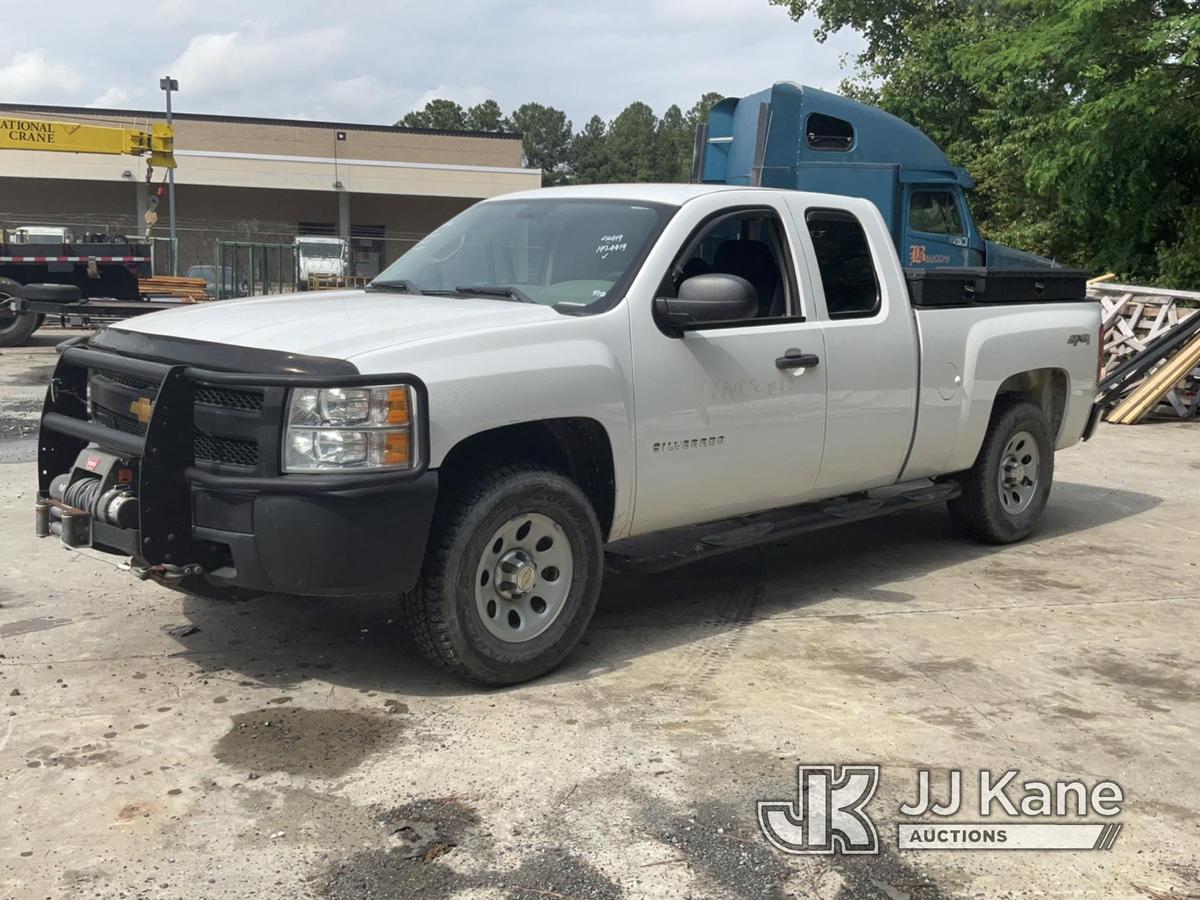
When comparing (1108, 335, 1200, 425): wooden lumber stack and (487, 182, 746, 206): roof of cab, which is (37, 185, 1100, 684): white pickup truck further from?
(1108, 335, 1200, 425): wooden lumber stack

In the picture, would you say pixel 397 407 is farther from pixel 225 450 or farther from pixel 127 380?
pixel 127 380

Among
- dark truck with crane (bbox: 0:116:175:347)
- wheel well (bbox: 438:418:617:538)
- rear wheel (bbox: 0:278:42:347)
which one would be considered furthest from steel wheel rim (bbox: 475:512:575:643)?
rear wheel (bbox: 0:278:42:347)

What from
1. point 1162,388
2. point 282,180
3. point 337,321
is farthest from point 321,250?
point 337,321

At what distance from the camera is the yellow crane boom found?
2231 centimetres

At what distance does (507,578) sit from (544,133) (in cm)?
12711

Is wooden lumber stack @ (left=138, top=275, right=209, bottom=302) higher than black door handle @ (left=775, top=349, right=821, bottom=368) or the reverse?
the reverse

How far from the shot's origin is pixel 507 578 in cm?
471

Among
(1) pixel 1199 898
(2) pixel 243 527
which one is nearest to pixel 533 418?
(2) pixel 243 527

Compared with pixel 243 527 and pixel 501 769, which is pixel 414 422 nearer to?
pixel 243 527

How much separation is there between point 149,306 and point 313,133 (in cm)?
2514

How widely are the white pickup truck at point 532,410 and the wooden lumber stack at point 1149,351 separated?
23.3ft

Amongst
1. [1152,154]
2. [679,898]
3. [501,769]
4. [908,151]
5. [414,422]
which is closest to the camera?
[679,898]

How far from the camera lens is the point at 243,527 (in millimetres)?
4246

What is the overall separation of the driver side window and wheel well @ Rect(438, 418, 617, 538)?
3.66 ft
